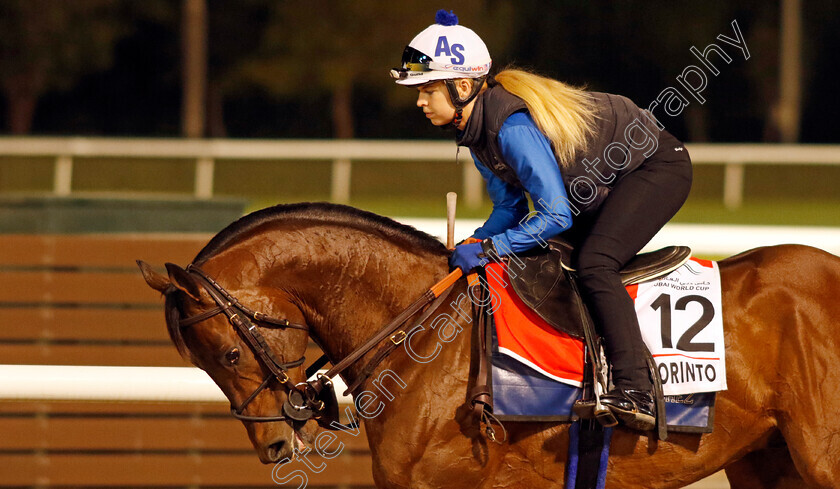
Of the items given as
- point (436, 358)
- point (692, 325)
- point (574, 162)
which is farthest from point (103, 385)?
point (692, 325)

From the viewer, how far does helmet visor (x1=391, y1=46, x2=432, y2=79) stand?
339cm

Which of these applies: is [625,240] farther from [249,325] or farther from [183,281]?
[183,281]

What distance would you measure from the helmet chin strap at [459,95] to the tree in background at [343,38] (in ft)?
59.2

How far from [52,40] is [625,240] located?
75.2ft

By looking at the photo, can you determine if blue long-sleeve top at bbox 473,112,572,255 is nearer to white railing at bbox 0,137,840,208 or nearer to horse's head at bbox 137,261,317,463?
horse's head at bbox 137,261,317,463

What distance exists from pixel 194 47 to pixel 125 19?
7637 mm

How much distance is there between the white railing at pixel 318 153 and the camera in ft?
41.2

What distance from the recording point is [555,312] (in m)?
3.34

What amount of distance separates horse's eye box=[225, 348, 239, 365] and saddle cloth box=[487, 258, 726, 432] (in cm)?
82

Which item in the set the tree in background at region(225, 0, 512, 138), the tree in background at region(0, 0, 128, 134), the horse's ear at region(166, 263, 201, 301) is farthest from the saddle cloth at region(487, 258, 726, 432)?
the tree in background at region(0, 0, 128, 134)

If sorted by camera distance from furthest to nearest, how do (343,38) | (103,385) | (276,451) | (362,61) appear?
(362,61)
(343,38)
(103,385)
(276,451)

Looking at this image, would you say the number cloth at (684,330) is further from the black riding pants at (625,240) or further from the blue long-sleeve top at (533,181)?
the blue long-sleeve top at (533,181)

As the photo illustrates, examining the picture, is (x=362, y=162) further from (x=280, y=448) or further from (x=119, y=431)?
(x=280, y=448)

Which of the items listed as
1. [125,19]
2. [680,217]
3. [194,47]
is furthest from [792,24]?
[125,19]
